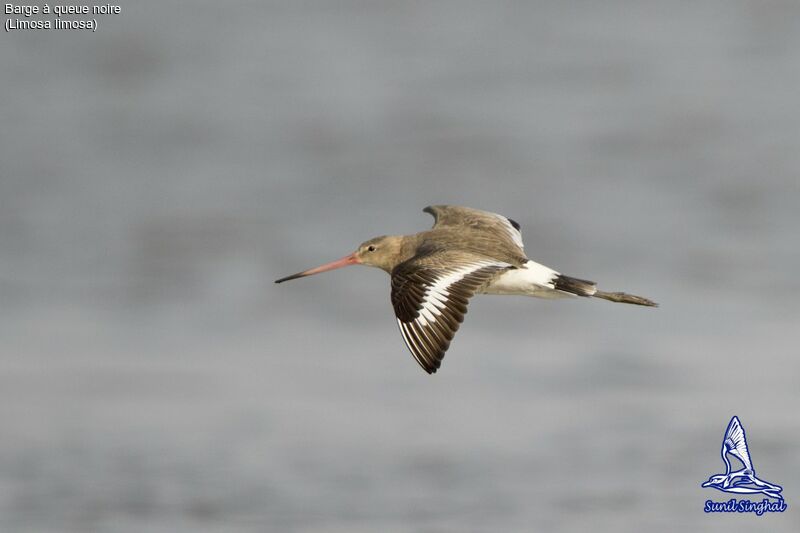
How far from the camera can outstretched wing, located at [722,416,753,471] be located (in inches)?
545

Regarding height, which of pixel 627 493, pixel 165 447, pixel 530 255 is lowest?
pixel 627 493

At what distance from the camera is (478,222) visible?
13.7m

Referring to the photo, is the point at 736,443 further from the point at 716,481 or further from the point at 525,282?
the point at 525,282

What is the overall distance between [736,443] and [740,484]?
0.41 m

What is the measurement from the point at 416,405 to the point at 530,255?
300 centimetres

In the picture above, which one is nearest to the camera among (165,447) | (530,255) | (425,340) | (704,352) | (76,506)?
(425,340)

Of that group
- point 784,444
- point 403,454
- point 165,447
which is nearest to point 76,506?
point 165,447

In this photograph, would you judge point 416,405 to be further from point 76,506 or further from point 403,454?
point 76,506

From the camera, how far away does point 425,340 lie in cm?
1116

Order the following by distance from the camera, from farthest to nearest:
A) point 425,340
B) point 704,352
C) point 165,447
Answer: point 704,352 → point 165,447 → point 425,340

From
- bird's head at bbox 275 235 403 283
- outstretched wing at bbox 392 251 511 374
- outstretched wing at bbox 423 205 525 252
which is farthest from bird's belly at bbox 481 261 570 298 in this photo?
bird's head at bbox 275 235 403 283

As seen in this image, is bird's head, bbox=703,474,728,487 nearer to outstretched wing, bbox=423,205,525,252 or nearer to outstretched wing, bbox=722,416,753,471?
outstretched wing, bbox=722,416,753,471

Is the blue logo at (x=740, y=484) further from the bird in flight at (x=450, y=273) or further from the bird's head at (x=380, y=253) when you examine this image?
the bird's head at (x=380, y=253)

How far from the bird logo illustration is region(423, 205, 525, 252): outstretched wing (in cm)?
226
